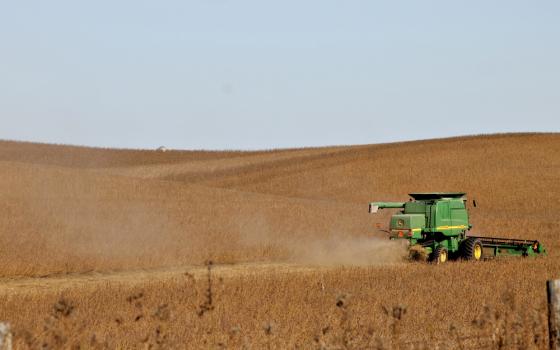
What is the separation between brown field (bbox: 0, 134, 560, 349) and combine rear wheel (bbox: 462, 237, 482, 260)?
6.57 ft

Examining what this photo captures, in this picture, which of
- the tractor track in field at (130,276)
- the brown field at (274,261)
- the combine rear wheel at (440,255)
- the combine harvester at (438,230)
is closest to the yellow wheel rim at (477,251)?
the combine harvester at (438,230)

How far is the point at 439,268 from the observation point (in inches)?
791

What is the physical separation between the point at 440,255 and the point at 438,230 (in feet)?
2.39

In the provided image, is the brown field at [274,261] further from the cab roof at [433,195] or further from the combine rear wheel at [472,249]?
the combine rear wheel at [472,249]

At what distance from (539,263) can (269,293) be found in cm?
910

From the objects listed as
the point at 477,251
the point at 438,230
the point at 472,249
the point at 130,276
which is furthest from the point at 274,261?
the point at 477,251

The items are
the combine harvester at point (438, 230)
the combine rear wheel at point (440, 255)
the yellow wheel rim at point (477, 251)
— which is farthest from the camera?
the yellow wheel rim at point (477, 251)

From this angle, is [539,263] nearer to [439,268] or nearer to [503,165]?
[439,268]

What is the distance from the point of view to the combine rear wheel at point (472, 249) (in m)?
23.4

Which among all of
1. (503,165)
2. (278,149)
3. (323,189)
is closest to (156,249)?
(323,189)

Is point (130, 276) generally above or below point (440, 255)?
below

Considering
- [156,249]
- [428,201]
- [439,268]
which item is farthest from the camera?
[156,249]

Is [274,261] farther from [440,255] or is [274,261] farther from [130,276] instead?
[130,276]

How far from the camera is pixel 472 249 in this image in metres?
23.4
